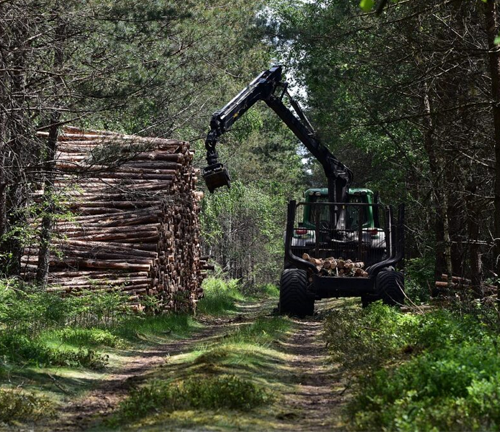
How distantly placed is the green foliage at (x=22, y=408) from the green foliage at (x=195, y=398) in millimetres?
790

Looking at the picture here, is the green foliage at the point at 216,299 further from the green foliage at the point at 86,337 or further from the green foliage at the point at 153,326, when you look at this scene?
the green foliage at the point at 86,337

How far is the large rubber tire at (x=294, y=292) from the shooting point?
732 inches

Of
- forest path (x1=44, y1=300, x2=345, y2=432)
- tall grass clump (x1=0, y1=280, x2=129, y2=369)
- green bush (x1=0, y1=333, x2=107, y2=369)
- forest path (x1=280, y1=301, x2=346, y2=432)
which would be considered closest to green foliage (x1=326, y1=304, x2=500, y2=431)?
forest path (x1=280, y1=301, x2=346, y2=432)

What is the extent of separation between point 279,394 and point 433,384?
219 centimetres

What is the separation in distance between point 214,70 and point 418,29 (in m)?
16.0

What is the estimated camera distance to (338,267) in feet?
63.4

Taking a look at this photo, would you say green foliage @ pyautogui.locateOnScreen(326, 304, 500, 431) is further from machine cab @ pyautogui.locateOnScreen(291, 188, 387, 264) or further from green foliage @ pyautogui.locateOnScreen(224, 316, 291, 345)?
machine cab @ pyautogui.locateOnScreen(291, 188, 387, 264)

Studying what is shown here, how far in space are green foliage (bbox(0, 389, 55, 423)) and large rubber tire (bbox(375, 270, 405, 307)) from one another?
11.5m

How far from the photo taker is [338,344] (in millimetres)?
11898

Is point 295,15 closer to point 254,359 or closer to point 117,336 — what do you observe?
point 117,336

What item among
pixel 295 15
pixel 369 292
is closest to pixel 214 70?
pixel 295 15

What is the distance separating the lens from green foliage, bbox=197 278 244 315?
81.9ft

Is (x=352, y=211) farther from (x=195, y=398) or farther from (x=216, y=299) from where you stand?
(x=195, y=398)

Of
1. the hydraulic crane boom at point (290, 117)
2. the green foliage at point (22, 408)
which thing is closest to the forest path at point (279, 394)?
the green foliage at point (22, 408)
